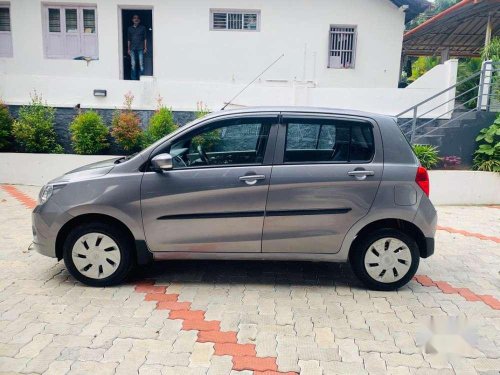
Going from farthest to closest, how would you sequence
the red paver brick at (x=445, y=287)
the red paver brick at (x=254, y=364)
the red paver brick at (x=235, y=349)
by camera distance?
the red paver brick at (x=445, y=287), the red paver brick at (x=235, y=349), the red paver brick at (x=254, y=364)

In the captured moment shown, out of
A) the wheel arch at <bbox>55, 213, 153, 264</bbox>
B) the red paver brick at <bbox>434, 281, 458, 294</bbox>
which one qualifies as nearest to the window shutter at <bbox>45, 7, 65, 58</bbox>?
the wheel arch at <bbox>55, 213, 153, 264</bbox>

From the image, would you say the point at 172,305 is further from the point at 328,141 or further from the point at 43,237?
the point at 328,141

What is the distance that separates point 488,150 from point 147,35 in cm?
888

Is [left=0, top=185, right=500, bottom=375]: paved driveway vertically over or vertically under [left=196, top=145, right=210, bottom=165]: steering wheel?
under

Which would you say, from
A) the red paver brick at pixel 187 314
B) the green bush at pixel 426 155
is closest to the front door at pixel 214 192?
the red paver brick at pixel 187 314

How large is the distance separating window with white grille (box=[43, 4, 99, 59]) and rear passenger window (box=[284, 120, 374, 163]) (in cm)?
928

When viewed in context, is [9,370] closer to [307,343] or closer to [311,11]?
[307,343]

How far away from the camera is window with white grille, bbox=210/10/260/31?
11555mm

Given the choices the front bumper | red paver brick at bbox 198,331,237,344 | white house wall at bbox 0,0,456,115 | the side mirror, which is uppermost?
white house wall at bbox 0,0,456,115

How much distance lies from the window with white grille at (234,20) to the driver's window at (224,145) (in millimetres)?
8013

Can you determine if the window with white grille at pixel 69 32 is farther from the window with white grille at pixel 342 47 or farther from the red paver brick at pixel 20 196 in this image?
the window with white grille at pixel 342 47

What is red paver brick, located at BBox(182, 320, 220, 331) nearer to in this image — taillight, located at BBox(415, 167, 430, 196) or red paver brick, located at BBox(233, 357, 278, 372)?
red paver brick, located at BBox(233, 357, 278, 372)

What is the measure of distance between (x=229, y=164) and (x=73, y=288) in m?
1.89

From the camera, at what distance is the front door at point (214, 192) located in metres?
4.15
